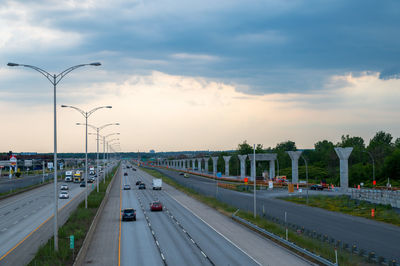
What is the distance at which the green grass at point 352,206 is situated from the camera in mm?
49406

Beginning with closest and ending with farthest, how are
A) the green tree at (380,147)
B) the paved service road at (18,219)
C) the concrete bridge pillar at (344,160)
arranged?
the paved service road at (18,219)
the concrete bridge pillar at (344,160)
the green tree at (380,147)

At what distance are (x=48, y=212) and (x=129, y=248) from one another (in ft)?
90.3

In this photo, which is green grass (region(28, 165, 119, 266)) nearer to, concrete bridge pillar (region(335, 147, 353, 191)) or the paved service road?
the paved service road

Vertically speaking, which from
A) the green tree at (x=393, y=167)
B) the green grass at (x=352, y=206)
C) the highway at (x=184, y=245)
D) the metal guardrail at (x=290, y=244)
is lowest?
the green grass at (x=352, y=206)

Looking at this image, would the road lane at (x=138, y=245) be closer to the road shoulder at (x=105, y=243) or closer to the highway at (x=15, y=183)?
the road shoulder at (x=105, y=243)

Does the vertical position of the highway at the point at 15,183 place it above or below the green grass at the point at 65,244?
below

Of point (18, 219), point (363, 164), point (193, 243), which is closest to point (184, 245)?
point (193, 243)

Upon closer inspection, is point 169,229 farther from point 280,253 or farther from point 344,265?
point 344,265

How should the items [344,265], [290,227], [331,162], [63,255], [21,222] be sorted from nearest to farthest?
[344,265] → [63,255] → [290,227] → [21,222] → [331,162]

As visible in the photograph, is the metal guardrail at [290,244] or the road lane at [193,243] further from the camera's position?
the road lane at [193,243]

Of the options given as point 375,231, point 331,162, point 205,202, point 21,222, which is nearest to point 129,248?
point 21,222

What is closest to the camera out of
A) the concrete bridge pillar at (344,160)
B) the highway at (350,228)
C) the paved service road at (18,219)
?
the highway at (350,228)

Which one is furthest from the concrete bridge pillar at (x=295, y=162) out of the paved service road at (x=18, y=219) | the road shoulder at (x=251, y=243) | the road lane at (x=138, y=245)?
the road lane at (x=138, y=245)

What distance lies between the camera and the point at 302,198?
2884 inches
